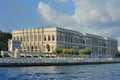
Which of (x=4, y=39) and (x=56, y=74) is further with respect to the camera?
(x=4, y=39)

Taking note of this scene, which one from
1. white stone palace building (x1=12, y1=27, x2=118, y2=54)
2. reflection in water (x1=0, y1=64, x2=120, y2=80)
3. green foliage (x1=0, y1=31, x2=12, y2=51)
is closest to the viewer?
reflection in water (x1=0, y1=64, x2=120, y2=80)

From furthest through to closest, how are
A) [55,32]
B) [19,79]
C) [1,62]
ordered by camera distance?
[55,32] → [1,62] → [19,79]

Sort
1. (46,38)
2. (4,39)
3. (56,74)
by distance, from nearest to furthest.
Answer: (56,74) < (46,38) < (4,39)

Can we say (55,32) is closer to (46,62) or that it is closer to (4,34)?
(4,34)

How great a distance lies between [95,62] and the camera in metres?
141

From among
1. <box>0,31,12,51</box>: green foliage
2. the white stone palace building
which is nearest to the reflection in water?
<box>0,31,12,51</box>: green foliage

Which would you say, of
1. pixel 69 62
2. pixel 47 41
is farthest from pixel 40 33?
pixel 69 62

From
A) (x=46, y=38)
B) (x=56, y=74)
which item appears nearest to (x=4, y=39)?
(x=46, y=38)

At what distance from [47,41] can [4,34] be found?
24.9 meters

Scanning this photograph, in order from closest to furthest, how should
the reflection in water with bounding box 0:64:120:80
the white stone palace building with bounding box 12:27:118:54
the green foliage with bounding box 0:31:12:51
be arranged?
the reflection in water with bounding box 0:64:120:80
the green foliage with bounding box 0:31:12:51
the white stone palace building with bounding box 12:27:118:54

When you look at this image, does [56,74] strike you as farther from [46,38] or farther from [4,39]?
[4,39]

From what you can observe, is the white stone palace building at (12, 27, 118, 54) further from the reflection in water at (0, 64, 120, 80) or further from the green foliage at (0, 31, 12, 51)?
the reflection in water at (0, 64, 120, 80)

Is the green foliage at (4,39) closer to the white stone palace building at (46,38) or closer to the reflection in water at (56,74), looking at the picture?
the white stone palace building at (46,38)

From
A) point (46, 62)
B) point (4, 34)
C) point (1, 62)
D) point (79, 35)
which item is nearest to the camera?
point (1, 62)
